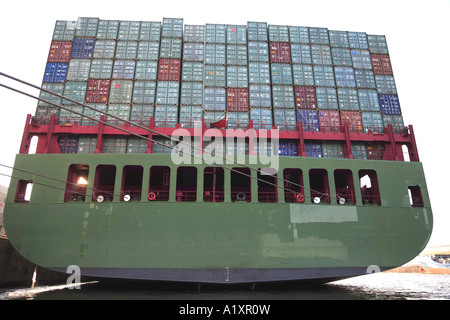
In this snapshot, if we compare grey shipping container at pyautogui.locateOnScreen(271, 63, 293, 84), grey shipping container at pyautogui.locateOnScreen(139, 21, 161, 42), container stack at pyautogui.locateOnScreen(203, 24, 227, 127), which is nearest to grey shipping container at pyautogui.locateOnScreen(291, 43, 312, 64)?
grey shipping container at pyautogui.locateOnScreen(271, 63, 293, 84)

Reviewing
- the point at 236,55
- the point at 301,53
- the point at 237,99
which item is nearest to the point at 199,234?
the point at 237,99

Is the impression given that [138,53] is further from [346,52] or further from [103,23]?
[346,52]

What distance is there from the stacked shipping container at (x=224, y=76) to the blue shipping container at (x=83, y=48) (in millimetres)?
59

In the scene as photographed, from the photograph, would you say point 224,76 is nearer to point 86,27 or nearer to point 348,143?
point 348,143

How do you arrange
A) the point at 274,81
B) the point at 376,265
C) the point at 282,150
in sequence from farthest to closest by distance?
the point at 274,81 → the point at 282,150 → the point at 376,265

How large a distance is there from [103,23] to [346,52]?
54.4 ft

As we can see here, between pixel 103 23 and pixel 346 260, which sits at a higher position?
pixel 103 23

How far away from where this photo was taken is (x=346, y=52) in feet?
66.1

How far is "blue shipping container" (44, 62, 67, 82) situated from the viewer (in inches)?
695

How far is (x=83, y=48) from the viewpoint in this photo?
18.9 metres

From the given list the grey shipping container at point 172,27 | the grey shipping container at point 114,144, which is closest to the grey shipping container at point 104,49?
the grey shipping container at point 172,27

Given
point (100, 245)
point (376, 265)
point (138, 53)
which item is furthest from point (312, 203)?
point (138, 53)

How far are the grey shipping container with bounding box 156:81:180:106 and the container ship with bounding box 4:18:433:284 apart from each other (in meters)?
0.08

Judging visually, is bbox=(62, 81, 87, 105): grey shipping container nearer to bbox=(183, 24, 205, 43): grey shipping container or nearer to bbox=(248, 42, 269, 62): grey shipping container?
bbox=(183, 24, 205, 43): grey shipping container
